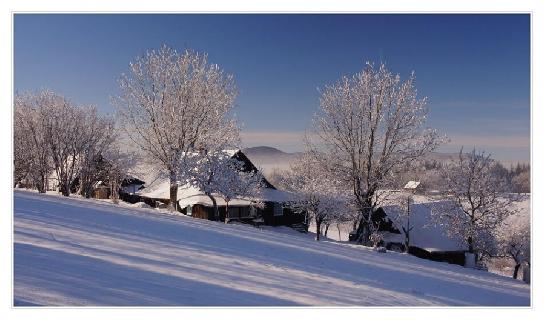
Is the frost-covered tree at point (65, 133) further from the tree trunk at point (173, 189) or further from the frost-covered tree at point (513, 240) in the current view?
the frost-covered tree at point (513, 240)

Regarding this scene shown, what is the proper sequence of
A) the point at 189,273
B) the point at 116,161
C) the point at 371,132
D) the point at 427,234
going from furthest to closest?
1. the point at 427,234
2. the point at 116,161
3. the point at 371,132
4. the point at 189,273

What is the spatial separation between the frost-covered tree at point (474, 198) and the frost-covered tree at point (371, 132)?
33.5ft

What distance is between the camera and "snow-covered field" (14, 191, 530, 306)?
6.21 meters

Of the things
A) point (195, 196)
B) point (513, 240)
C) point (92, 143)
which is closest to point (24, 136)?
point (92, 143)

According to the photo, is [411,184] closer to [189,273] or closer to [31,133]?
[189,273]

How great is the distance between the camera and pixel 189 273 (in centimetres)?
752

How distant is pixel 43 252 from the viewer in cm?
729

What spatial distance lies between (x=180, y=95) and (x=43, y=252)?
1726 cm

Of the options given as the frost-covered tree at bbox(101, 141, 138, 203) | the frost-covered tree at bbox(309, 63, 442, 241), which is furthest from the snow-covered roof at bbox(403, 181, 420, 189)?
the frost-covered tree at bbox(101, 141, 138, 203)

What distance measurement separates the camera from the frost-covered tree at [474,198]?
29031 mm

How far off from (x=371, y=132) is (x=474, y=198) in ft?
47.7

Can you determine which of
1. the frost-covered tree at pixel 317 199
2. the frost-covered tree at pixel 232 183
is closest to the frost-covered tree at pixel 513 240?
the frost-covered tree at pixel 317 199

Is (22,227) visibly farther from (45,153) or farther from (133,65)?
(45,153)
